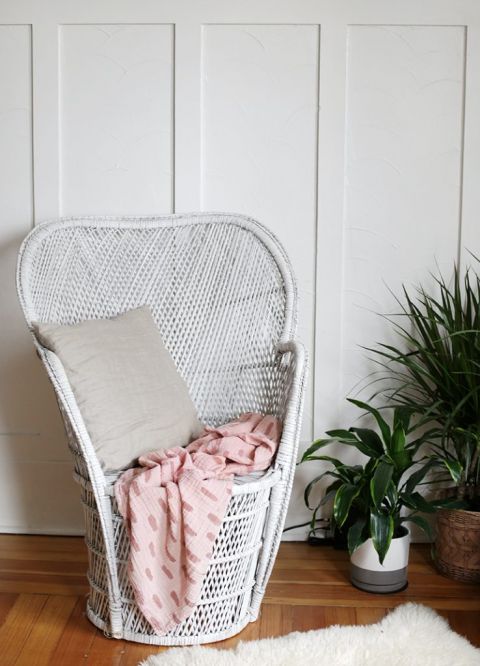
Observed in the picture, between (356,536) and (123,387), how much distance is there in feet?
2.52

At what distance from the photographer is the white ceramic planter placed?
2.34 meters

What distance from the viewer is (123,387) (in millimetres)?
2209

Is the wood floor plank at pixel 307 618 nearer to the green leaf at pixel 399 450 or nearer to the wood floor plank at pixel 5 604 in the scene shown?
the green leaf at pixel 399 450

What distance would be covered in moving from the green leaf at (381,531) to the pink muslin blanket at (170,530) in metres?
0.50

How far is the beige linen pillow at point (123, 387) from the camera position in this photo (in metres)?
2.11

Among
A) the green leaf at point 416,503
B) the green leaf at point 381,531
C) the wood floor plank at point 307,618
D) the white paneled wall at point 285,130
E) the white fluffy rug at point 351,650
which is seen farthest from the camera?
the white paneled wall at point 285,130

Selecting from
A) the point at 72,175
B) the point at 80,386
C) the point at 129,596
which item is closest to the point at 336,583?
the point at 129,596

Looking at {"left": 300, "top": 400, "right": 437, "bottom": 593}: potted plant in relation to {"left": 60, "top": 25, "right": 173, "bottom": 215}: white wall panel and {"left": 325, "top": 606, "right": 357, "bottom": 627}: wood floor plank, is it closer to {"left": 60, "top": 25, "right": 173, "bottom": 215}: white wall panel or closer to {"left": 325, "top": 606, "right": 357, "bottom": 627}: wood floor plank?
{"left": 325, "top": 606, "right": 357, "bottom": 627}: wood floor plank

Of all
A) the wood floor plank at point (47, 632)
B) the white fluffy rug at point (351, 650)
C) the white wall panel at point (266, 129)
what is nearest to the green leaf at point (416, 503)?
the white fluffy rug at point (351, 650)

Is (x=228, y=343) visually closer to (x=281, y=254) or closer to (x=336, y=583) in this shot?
(x=281, y=254)

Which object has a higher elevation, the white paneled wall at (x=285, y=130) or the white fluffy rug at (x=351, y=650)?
the white paneled wall at (x=285, y=130)

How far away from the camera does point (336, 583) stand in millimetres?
2432

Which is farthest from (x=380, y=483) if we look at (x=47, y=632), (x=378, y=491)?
(x=47, y=632)

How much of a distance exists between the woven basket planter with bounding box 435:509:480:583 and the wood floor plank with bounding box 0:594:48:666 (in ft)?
3.91
